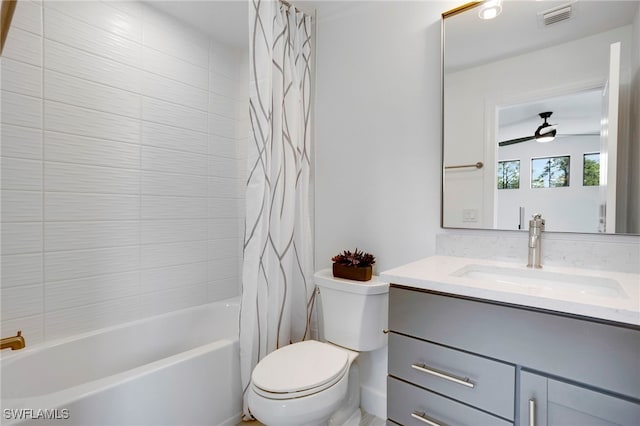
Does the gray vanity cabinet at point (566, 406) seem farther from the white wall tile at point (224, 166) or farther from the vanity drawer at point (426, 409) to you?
the white wall tile at point (224, 166)

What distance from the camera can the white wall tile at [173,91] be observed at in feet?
6.48

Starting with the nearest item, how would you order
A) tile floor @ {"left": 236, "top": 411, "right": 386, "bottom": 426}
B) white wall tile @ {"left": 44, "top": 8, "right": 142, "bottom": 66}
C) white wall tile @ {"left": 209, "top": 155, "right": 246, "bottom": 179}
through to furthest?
white wall tile @ {"left": 44, "top": 8, "right": 142, "bottom": 66} < tile floor @ {"left": 236, "top": 411, "right": 386, "bottom": 426} < white wall tile @ {"left": 209, "top": 155, "right": 246, "bottom": 179}

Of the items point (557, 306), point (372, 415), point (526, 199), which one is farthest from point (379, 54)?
point (372, 415)

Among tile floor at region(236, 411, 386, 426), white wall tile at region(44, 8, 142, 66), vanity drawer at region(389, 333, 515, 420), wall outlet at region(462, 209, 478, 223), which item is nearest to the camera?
vanity drawer at region(389, 333, 515, 420)

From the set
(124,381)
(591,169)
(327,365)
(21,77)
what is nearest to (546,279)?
(591,169)

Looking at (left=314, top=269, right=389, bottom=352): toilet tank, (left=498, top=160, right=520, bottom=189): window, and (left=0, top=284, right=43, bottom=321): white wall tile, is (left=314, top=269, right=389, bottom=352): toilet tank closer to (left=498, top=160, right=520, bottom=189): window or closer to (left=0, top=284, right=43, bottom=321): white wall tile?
(left=498, top=160, right=520, bottom=189): window

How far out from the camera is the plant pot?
1.62 metres

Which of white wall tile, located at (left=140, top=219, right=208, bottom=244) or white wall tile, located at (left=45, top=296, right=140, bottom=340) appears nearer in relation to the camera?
white wall tile, located at (left=45, top=296, right=140, bottom=340)

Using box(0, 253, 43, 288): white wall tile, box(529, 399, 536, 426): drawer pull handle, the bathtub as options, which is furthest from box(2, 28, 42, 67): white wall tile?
box(529, 399, 536, 426): drawer pull handle

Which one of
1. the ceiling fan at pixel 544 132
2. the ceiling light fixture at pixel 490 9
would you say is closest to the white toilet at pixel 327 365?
the ceiling fan at pixel 544 132

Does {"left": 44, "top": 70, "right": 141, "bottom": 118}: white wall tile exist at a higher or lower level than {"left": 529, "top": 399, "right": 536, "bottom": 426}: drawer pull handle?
→ higher

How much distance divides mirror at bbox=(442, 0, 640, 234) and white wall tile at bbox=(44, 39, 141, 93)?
5.86ft

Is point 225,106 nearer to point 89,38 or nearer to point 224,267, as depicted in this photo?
point 89,38

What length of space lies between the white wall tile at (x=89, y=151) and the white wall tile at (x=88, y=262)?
49 centimetres
